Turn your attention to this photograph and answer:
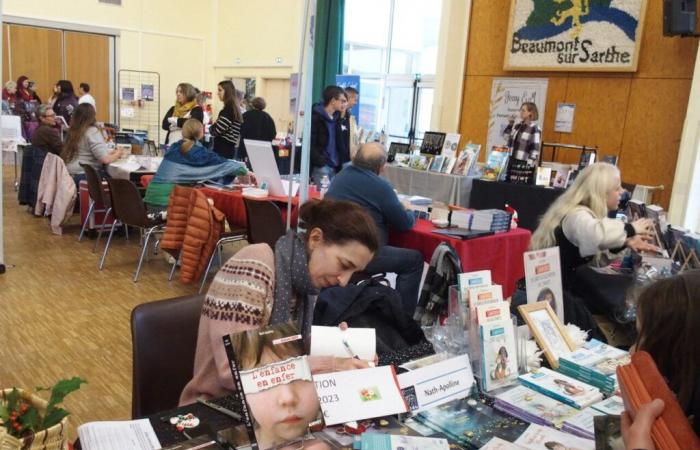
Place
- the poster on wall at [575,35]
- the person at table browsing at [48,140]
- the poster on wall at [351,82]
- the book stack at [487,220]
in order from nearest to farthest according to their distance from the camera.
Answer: the book stack at [487,220]
the person at table browsing at [48,140]
the poster on wall at [575,35]
the poster on wall at [351,82]

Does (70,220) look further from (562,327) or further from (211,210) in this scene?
(562,327)

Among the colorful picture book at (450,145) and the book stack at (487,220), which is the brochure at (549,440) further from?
the colorful picture book at (450,145)

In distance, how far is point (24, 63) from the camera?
10672mm

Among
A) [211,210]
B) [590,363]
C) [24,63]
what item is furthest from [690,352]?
[24,63]

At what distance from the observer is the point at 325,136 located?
5426 millimetres

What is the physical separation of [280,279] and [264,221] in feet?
7.69

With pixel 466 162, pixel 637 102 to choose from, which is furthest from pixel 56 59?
pixel 637 102

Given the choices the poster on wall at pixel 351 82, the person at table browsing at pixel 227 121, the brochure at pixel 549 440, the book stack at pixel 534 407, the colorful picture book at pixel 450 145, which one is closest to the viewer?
the brochure at pixel 549 440

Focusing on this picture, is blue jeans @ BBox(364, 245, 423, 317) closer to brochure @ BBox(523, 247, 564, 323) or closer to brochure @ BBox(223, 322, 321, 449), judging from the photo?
brochure @ BBox(523, 247, 564, 323)

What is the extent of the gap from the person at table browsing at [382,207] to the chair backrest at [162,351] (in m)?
1.74

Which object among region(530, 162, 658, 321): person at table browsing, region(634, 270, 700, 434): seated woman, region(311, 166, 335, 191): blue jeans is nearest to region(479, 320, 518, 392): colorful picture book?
region(634, 270, 700, 434): seated woman

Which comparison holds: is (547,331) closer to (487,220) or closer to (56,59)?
(487,220)

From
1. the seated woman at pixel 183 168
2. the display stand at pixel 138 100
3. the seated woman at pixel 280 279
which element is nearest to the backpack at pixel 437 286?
the seated woman at pixel 280 279

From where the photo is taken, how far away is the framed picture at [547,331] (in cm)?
167
